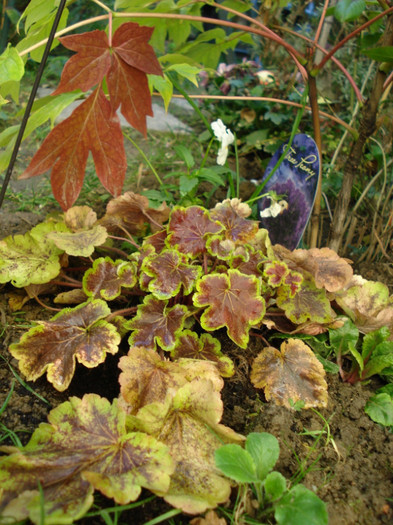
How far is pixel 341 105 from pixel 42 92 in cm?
199

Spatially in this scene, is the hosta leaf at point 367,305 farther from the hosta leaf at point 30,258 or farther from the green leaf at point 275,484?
the hosta leaf at point 30,258

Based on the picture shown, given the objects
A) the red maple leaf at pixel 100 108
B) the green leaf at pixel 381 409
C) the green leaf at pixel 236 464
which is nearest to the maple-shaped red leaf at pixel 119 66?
the red maple leaf at pixel 100 108

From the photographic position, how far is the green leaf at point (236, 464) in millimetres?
742

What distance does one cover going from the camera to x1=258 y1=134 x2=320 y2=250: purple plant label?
1.48 m

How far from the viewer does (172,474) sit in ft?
2.64

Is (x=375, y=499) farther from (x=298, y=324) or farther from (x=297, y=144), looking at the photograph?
(x=297, y=144)

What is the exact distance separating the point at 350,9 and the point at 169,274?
854mm

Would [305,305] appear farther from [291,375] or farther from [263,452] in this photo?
[263,452]

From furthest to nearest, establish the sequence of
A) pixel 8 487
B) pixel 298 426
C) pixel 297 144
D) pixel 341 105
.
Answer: pixel 341 105, pixel 297 144, pixel 298 426, pixel 8 487

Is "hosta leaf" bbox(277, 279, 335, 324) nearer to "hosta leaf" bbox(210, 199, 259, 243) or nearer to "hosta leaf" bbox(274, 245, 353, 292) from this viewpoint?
"hosta leaf" bbox(274, 245, 353, 292)

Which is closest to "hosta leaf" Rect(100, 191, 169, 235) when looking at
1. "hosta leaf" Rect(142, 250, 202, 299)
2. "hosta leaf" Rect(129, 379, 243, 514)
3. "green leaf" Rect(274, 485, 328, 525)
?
"hosta leaf" Rect(142, 250, 202, 299)

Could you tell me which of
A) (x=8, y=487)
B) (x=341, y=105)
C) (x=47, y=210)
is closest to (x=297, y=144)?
(x=47, y=210)

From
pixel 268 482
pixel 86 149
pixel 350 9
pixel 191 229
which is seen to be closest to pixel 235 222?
pixel 191 229

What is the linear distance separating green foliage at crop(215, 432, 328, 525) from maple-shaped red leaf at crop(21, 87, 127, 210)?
1.95 ft
